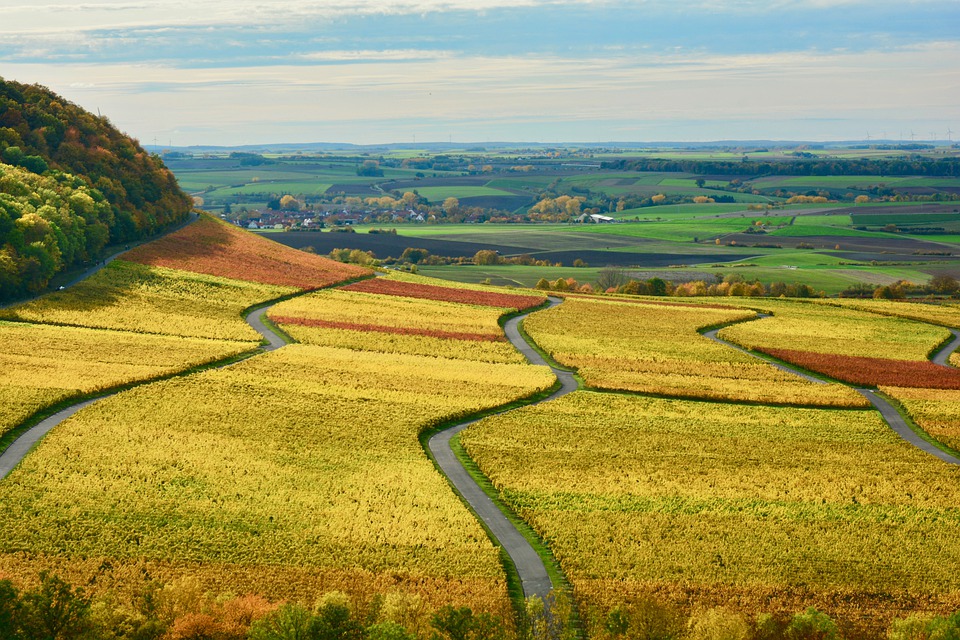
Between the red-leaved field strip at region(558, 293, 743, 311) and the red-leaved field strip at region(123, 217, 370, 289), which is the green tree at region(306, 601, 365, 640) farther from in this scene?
the red-leaved field strip at region(558, 293, 743, 311)

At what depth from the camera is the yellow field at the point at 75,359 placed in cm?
5056

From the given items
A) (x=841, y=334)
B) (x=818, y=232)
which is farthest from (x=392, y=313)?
(x=818, y=232)

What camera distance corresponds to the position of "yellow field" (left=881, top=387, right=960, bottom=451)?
51966 mm

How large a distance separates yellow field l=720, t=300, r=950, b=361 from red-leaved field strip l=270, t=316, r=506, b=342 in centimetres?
2042

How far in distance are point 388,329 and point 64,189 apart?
37722 mm

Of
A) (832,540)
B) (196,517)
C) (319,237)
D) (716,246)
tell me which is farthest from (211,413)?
(716,246)

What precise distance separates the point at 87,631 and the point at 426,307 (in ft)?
195

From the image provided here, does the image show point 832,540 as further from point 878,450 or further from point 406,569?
point 406,569

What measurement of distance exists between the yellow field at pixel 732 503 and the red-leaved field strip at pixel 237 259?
47.5 metres

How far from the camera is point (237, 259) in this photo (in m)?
98.8

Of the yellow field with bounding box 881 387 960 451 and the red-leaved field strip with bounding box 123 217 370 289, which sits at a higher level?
the red-leaved field strip with bounding box 123 217 370 289

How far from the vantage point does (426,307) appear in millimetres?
86000

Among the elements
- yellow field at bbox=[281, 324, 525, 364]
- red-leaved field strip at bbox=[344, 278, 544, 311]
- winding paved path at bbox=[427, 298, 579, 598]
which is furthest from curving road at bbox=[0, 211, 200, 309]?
winding paved path at bbox=[427, 298, 579, 598]

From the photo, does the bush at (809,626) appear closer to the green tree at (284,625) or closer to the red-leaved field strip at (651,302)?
the green tree at (284,625)
